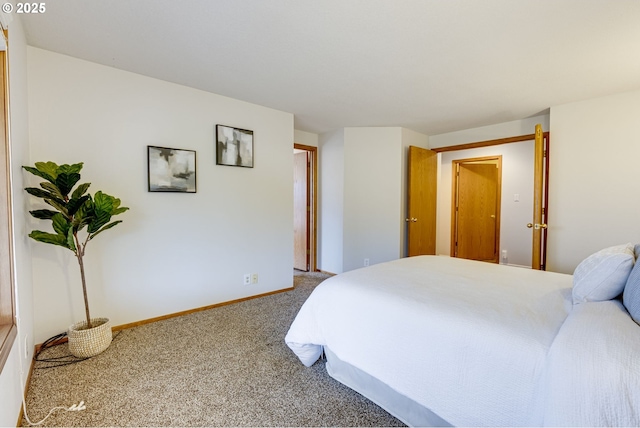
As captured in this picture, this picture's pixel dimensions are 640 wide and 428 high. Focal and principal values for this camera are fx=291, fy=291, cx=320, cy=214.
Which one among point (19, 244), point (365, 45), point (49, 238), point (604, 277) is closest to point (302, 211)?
point (365, 45)

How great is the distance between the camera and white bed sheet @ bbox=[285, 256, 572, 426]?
3.51ft

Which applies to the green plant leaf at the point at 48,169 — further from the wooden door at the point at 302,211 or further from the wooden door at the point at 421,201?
the wooden door at the point at 421,201

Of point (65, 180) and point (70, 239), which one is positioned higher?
point (65, 180)

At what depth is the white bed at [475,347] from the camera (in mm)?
889

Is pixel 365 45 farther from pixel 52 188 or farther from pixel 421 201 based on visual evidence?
pixel 421 201

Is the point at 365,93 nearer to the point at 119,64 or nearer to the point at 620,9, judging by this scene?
the point at 620,9

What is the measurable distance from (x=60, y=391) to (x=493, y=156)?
20.1 feet

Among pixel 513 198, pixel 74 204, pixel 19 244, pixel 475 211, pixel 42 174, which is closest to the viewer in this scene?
pixel 19 244

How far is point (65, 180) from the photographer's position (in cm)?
189

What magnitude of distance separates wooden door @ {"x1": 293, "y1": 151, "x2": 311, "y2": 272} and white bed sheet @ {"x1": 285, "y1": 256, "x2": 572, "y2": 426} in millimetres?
2843

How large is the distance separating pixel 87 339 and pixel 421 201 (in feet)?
13.2

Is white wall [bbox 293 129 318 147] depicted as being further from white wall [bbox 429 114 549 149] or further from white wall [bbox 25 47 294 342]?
white wall [bbox 429 114 549 149]

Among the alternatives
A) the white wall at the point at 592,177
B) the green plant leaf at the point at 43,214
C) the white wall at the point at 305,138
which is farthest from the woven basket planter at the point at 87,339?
the white wall at the point at 592,177

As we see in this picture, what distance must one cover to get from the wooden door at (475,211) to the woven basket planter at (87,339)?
5.38 metres
